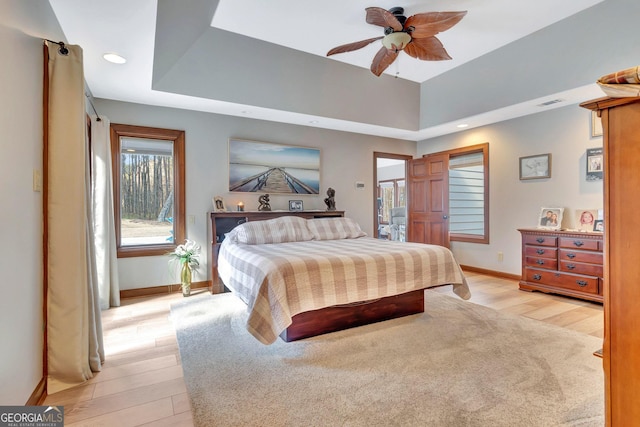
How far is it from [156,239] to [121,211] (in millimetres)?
538

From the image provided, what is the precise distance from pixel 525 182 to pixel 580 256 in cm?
129

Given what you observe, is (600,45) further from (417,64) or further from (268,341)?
(268,341)

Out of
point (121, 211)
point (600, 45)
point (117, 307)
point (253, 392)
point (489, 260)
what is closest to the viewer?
point (253, 392)

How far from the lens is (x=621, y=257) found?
94 cm

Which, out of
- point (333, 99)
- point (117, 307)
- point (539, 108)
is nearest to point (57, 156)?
point (117, 307)

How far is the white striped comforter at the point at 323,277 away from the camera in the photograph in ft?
7.41

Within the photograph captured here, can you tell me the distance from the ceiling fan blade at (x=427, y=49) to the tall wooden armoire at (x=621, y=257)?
2.31 meters

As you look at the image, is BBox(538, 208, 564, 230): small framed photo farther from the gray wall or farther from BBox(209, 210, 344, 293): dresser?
BBox(209, 210, 344, 293): dresser

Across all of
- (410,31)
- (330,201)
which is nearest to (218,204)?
(330,201)

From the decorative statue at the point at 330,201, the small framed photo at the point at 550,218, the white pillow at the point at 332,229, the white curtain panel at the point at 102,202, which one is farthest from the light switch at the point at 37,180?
the small framed photo at the point at 550,218

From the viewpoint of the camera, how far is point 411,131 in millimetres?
5320

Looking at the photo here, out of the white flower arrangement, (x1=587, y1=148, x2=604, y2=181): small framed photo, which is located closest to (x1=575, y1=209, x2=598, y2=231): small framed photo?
(x1=587, y1=148, x2=604, y2=181): small framed photo

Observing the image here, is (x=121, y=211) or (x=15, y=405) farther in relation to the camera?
(x=121, y=211)

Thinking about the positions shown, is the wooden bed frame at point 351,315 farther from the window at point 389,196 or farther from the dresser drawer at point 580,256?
the window at point 389,196
